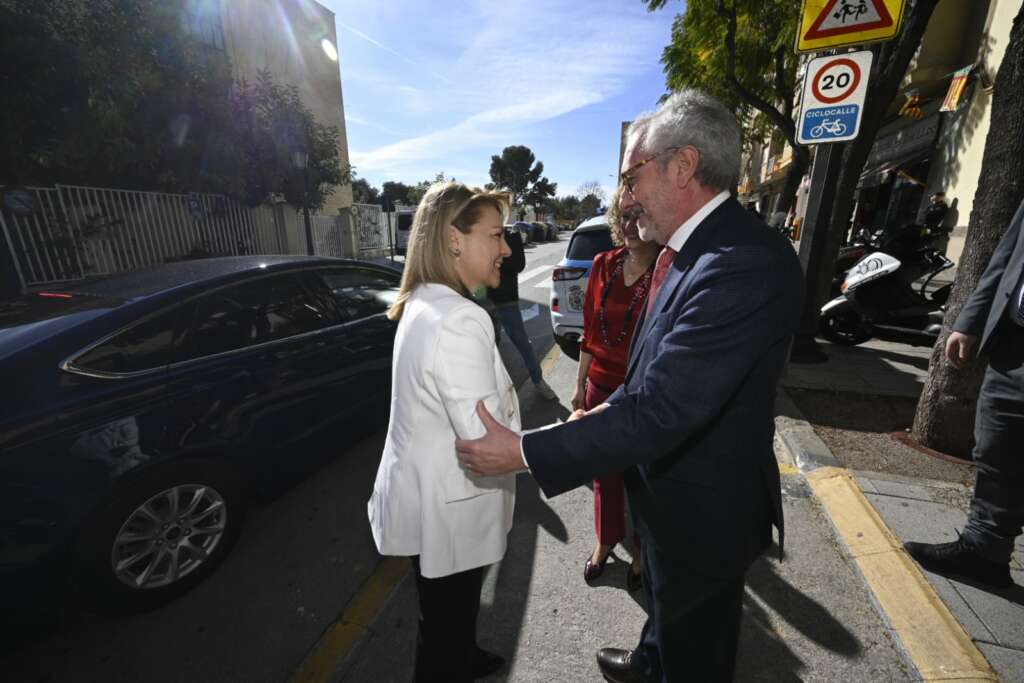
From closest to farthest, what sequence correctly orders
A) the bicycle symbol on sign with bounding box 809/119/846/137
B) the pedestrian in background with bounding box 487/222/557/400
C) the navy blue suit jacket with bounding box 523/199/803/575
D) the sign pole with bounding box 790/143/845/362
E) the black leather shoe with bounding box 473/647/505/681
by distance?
the navy blue suit jacket with bounding box 523/199/803/575 < the black leather shoe with bounding box 473/647/505/681 < the bicycle symbol on sign with bounding box 809/119/846/137 < the sign pole with bounding box 790/143/845/362 < the pedestrian in background with bounding box 487/222/557/400

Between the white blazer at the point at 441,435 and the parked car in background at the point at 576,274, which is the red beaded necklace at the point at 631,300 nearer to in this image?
the white blazer at the point at 441,435

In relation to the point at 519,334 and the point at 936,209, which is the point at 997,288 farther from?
the point at 936,209

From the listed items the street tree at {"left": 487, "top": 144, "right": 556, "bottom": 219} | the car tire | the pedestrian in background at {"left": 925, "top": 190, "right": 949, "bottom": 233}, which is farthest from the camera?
the street tree at {"left": 487, "top": 144, "right": 556, "bottom": 219}

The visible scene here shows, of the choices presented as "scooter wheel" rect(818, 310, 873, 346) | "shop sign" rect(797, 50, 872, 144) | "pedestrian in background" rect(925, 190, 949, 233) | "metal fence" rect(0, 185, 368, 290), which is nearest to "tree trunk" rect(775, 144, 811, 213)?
"pedestrian in background" rect(925, 190, 949, 233)

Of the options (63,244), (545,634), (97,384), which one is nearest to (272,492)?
(97,384)

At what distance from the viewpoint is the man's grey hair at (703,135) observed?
1.22 m

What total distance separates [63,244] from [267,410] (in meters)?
9.64

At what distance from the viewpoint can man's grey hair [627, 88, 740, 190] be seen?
1217 millimetres

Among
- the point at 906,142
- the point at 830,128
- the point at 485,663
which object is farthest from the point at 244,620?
the point at 906,142

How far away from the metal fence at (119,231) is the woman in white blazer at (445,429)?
10.6m

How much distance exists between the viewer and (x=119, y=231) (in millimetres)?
9680

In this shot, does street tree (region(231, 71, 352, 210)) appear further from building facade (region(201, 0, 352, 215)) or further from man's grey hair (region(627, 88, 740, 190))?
man's grey hair (region(627, 88, 740, 190))

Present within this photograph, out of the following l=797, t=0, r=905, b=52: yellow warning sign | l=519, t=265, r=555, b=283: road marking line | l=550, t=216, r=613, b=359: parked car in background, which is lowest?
l=519, t=265, r=555, b=283: road marking line

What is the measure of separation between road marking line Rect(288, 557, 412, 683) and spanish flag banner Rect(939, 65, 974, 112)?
14207 mm
